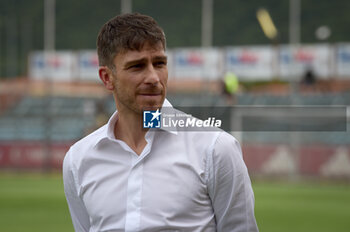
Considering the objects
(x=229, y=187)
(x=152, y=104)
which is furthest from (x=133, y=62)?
(x=229, y=187)

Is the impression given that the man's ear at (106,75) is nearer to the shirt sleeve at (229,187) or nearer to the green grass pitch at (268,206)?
the shirt sleeve at (229,187)

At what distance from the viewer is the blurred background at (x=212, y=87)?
48.4 ft

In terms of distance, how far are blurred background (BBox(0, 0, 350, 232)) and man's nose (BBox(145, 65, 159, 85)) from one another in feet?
23.7

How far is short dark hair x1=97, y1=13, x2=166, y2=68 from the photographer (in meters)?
2.96

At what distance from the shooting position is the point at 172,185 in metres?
2.97

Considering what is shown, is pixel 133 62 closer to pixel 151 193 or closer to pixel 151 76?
pixel 151 76

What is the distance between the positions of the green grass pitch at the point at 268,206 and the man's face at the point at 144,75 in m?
6.83

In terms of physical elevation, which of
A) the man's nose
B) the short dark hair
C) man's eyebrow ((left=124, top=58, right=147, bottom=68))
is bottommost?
the man's nose

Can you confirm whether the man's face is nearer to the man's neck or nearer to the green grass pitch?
the man's neck

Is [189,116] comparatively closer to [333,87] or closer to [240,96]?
[240,96]

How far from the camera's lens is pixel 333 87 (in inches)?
1238

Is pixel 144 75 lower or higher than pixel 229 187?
higher

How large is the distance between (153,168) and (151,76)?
369mm

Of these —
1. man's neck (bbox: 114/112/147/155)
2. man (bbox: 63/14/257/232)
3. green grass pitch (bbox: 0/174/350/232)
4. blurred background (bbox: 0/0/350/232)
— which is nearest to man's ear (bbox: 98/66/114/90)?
man (bbox: 63/14/257/232)
